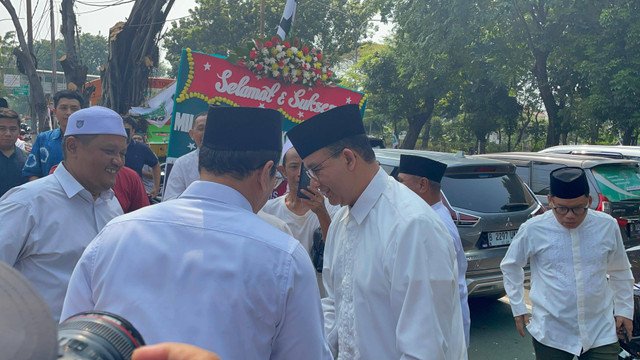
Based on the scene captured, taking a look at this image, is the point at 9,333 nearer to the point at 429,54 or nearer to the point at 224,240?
the point at 224,240

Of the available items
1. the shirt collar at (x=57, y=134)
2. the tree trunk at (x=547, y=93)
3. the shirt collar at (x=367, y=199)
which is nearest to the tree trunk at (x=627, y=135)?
the tree trunk at (x=547, y=93)

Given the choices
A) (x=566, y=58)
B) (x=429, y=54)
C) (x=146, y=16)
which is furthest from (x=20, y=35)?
(x=566, y=58)

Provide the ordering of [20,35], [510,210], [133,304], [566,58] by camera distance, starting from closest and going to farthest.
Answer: [133,304] → [510,210] → [20,35] → [566,58]

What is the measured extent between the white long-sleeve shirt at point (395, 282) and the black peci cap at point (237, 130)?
65 cm

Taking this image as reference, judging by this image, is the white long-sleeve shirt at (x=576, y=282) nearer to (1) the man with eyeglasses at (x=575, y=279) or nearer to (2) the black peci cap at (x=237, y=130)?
(1) the man with eyeglasses at (x=575, y=279)

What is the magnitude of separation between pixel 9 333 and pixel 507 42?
2046 centimetres

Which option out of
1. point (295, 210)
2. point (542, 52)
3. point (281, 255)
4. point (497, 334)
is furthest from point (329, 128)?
point (542, 52)

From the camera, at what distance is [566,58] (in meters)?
17.9

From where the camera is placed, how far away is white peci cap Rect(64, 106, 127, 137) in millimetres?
2709

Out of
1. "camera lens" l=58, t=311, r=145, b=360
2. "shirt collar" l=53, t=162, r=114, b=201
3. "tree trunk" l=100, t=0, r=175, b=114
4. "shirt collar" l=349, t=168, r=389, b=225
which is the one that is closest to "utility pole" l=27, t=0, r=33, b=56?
"tree trunk" l=100, t=0, r=175, b=114

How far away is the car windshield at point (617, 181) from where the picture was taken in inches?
285

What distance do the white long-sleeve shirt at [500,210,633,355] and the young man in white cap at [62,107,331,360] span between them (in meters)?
2.55

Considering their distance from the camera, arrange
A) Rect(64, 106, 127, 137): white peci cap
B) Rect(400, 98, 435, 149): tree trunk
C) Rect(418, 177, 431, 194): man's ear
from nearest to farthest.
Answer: Rect(64, 106, 127, 137): white peci cap, Rect(418, 177, 431, 194): man's ear, Rect(400, 98, 435, 149): tree trunk

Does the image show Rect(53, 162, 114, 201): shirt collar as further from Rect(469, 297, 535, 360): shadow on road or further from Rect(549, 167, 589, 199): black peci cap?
Rect(469, 297, 535, 360): shadow on road
